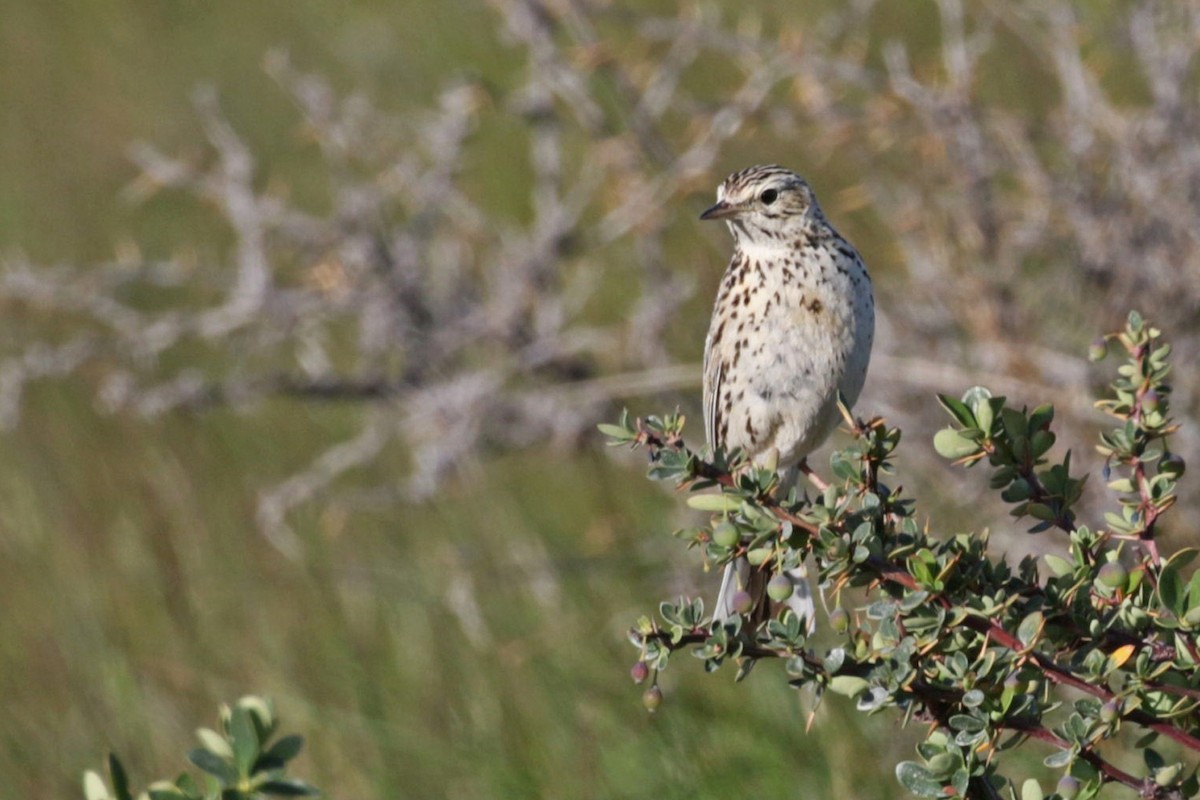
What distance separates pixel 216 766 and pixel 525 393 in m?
3.24

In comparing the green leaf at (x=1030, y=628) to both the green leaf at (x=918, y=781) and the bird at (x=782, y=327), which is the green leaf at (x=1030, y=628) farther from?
the bird at (x=782, y=327)

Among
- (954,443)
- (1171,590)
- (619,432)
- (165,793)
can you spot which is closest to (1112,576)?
(1171,590)

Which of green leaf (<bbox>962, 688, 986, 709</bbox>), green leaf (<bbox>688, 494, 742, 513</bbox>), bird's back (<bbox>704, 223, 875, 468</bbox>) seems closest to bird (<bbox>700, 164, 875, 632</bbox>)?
bird's back (<bbox>704, 223, 875, 468</bbox>)

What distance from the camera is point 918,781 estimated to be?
6.62 ft

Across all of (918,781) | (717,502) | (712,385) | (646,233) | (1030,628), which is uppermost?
(646,233)

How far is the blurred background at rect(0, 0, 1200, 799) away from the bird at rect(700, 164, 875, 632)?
1.96 ft

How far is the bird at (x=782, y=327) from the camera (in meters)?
3.47

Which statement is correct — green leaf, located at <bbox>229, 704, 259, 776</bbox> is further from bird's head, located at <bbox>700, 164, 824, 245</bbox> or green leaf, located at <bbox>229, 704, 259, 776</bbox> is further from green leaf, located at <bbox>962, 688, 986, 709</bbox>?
bird's head, located at <bbox>700, 164, 824, 245</bbox>

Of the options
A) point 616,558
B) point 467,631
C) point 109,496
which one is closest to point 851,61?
point 616,558

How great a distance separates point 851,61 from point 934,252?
1.84 ft

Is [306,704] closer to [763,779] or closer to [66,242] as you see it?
[763,779]

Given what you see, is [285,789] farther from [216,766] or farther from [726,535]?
[726,535]

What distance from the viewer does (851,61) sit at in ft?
15.9

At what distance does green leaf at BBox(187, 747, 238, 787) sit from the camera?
228 cm
